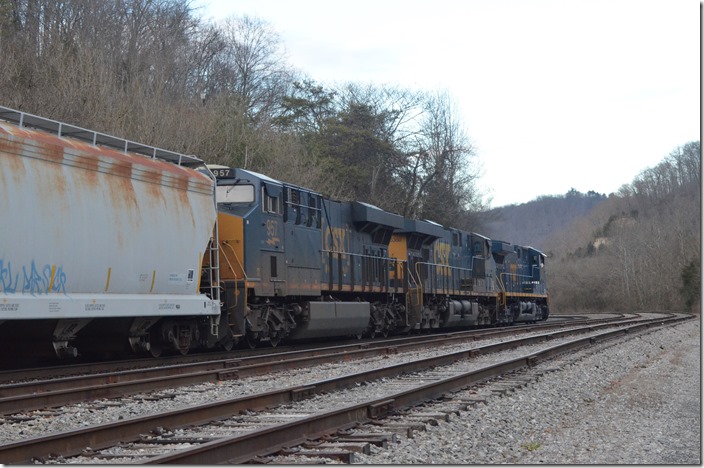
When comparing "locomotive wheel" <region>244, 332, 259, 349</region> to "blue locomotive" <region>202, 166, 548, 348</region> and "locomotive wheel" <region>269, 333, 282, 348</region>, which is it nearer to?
"blue locomotive" <region>202, 166, 548, 348</region>

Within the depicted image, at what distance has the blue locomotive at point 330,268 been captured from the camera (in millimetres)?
16000

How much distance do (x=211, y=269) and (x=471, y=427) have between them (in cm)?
769

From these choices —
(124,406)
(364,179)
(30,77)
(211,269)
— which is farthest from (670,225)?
(124,406)

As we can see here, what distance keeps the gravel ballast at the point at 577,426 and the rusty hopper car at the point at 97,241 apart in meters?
5.75

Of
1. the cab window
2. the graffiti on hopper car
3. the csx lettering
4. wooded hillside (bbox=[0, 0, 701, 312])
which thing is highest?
wooded hillside (bbox=[0, 0, 701, 312])

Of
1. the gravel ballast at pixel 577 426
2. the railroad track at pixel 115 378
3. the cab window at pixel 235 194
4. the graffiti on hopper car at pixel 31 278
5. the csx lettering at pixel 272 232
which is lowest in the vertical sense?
the gravel ballast at pixel 577 426

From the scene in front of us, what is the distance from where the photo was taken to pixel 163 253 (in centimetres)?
1338

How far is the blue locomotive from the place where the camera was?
1600 centimetres

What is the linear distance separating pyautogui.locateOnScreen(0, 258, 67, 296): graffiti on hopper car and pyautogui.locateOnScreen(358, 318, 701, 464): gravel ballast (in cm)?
574

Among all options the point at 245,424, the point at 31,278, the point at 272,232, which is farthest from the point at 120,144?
the point at 245,424

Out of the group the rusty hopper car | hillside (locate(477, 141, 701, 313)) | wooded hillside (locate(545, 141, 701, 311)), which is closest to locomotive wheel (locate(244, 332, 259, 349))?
the rusty hopper car

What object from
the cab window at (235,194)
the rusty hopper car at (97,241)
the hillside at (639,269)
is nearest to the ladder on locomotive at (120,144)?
the rusty hopper car at (97,241)

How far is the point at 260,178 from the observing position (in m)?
16.6

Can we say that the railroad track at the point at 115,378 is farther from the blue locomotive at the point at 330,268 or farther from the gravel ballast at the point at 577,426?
the gravel ballast at the point at 577,426
